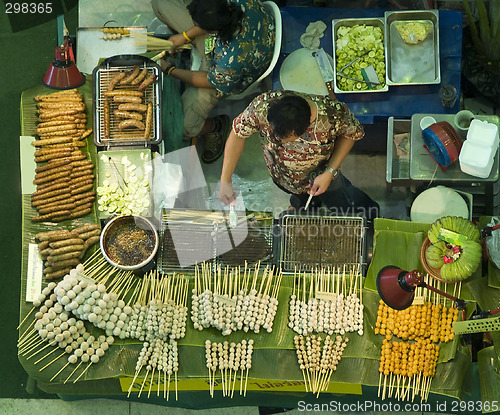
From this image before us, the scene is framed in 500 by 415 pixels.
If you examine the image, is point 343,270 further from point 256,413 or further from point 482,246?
point 256,413

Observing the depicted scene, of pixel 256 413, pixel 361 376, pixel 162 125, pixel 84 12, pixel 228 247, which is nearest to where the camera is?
pixel 361 376

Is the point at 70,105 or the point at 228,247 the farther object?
the point at 70,105

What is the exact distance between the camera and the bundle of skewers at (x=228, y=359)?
436 cm

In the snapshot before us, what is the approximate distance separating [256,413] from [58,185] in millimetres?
2740

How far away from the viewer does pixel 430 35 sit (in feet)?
16.8

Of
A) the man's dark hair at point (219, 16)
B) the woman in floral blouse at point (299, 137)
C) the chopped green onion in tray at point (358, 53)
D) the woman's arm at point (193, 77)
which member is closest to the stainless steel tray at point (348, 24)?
the chopped green onion in tray at point (358, 53)

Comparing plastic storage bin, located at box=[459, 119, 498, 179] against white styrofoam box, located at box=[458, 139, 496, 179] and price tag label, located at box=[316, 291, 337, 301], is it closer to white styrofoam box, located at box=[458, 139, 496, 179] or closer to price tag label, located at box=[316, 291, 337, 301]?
white styrofoam box, located at box=[458, 139, 496, 179]

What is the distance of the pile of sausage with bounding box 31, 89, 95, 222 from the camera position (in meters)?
4.94

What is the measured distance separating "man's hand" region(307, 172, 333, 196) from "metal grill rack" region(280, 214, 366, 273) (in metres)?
0.24

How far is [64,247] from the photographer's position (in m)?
4.73

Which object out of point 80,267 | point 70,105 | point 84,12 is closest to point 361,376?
point 80,267

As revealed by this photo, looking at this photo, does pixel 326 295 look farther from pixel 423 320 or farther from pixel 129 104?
pixel 129 104

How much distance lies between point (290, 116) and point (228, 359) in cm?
192

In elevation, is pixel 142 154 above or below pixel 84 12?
below
